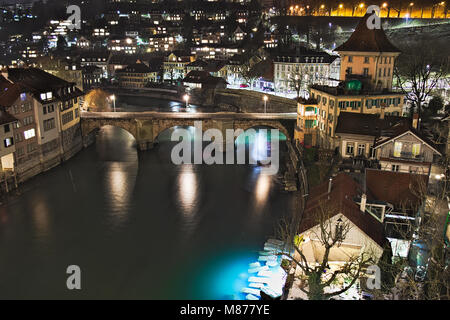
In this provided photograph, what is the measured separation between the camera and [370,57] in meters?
40.9

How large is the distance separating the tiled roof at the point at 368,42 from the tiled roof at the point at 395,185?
75.4ft

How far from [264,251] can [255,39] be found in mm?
68898

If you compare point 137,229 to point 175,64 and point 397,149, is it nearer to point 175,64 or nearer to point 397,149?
point 397,149

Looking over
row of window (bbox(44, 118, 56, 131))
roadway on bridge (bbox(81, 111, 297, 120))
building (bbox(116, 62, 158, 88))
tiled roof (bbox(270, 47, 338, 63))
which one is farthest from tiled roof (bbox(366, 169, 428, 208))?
building (bbox(116, 62, 158, 88))

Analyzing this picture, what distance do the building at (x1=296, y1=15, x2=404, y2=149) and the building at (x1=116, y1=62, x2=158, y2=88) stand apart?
5136cm

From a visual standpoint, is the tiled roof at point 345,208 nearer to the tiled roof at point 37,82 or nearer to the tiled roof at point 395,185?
the tiled roof at point 395,185

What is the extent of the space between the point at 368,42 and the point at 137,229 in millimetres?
29136

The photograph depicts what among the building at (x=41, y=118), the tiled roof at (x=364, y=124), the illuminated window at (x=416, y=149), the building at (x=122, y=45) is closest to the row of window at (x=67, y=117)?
the building at (x=41, y=118)

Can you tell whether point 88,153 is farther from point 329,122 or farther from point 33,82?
point 329,122

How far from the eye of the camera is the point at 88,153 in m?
44.1

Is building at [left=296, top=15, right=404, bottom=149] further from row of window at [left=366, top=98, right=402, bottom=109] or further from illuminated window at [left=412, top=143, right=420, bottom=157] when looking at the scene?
illuminated window at [left=412, top=143, right=420, bottom=157]

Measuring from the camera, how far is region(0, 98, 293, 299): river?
849 inches

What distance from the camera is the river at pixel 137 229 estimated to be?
849 inches
